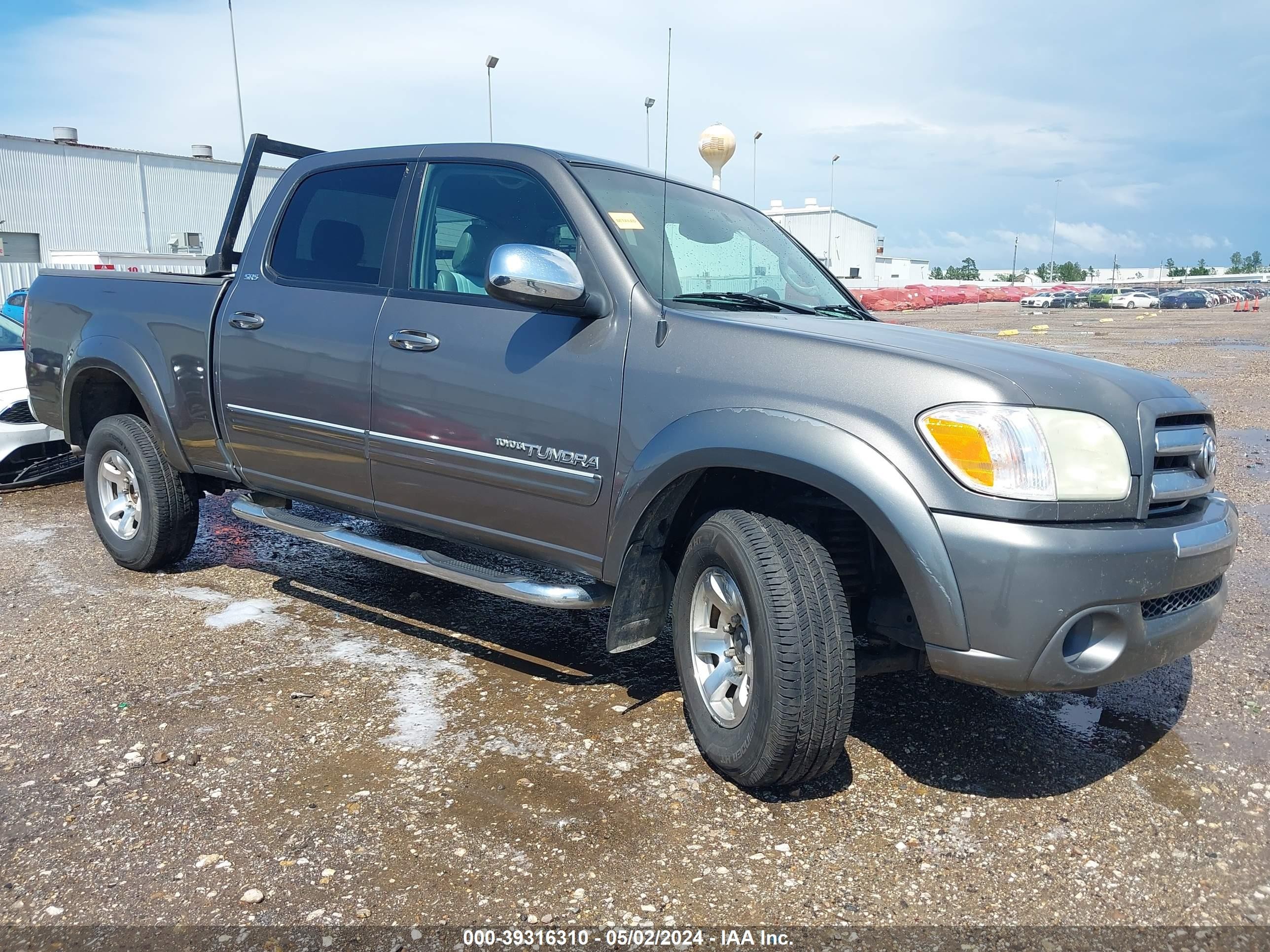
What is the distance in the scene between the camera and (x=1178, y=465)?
2967 mm

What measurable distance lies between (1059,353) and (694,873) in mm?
1984

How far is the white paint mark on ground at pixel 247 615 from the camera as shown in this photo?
4.58 m

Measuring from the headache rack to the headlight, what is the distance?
380 centimetres

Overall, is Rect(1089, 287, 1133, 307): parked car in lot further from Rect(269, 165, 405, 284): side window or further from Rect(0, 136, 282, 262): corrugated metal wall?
Rect(269, 165, 405, 284): side window

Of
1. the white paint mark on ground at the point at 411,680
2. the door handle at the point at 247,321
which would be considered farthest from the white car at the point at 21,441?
the white paint mark on ground at the point at 411,680

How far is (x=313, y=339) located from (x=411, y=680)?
1.43 meters

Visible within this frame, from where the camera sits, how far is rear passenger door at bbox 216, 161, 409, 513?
4.03 meters

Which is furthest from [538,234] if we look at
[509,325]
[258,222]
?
[258,222]

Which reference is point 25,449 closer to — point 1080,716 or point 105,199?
point 1080,716

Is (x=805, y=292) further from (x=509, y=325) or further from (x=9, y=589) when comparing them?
(x=9, y=589)

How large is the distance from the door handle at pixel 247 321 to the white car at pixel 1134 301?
72.1 meters

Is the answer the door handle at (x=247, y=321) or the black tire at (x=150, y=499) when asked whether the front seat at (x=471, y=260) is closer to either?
the door handle at (x=247, y=321)

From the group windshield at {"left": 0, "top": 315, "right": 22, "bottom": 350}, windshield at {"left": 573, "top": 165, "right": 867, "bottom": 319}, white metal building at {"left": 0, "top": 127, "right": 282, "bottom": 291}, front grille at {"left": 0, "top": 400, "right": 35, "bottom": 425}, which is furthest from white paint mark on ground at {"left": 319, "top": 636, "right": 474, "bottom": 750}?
white metal building at {"left": 0, "top": 127, "right": 282, "bottom": 291}

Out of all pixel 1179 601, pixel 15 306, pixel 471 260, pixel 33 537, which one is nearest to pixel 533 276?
pixel 471 260
